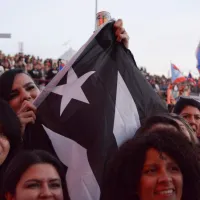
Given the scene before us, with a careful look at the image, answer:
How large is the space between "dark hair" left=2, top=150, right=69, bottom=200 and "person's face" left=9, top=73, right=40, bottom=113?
55 centimetres

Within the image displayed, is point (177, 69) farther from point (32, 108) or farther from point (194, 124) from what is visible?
point (32, 108)

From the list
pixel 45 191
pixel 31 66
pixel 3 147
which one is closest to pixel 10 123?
pixel 3 147

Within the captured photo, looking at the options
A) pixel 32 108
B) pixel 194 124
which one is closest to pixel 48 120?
pixel 32 108

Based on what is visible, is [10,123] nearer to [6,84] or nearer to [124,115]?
[6,84]

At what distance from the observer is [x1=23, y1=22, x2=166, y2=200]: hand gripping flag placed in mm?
3125

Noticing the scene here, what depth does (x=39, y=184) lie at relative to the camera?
8.73 feet

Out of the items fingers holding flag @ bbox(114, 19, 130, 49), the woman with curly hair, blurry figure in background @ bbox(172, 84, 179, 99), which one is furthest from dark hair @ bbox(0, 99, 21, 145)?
blurry figure in background @ bbox(172, 84, 179, 99)

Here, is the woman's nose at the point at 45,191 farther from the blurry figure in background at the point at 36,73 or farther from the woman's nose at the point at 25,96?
the blurry figure in background at the point at 36,73

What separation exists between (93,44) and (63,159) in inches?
35.7

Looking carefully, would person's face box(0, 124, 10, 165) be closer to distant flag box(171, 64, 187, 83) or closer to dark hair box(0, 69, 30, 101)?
dark hair box(0, 69, 30, 101)

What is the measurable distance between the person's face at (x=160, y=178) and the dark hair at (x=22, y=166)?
0.50 meters

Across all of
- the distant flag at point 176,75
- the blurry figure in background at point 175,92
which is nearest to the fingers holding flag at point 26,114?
the distant flag at point 176,75

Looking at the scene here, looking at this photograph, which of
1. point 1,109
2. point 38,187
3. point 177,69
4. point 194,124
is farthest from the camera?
point 177,69

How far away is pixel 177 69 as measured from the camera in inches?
641
